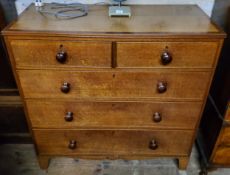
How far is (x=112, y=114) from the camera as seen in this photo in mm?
1247

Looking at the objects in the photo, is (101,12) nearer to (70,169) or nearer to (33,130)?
(33,130)

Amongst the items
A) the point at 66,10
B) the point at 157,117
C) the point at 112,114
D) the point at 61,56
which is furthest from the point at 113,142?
the point at 66,10

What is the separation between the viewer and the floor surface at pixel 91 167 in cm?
151

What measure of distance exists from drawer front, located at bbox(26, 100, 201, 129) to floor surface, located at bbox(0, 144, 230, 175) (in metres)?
0.40

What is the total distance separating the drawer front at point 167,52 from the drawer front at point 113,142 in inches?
17.2

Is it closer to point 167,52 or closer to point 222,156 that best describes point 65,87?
point 167,52

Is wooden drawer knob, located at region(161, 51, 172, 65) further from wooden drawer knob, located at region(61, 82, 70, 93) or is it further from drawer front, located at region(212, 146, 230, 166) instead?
drawer front, located at region(212, 146, 230, 166)

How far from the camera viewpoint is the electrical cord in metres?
1.17

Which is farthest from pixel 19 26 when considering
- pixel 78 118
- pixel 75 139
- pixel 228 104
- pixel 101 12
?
pixel 228 104

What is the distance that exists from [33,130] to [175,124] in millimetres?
799

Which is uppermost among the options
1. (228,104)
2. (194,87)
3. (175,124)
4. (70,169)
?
(194,87)

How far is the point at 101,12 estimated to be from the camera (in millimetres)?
1229

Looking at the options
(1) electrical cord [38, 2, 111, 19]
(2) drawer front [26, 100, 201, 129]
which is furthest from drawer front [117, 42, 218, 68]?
(1) electrical cord [38, 2, 111, 19]

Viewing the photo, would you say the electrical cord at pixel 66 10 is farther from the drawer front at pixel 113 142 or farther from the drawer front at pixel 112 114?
the drawer front at pixel 113 142
